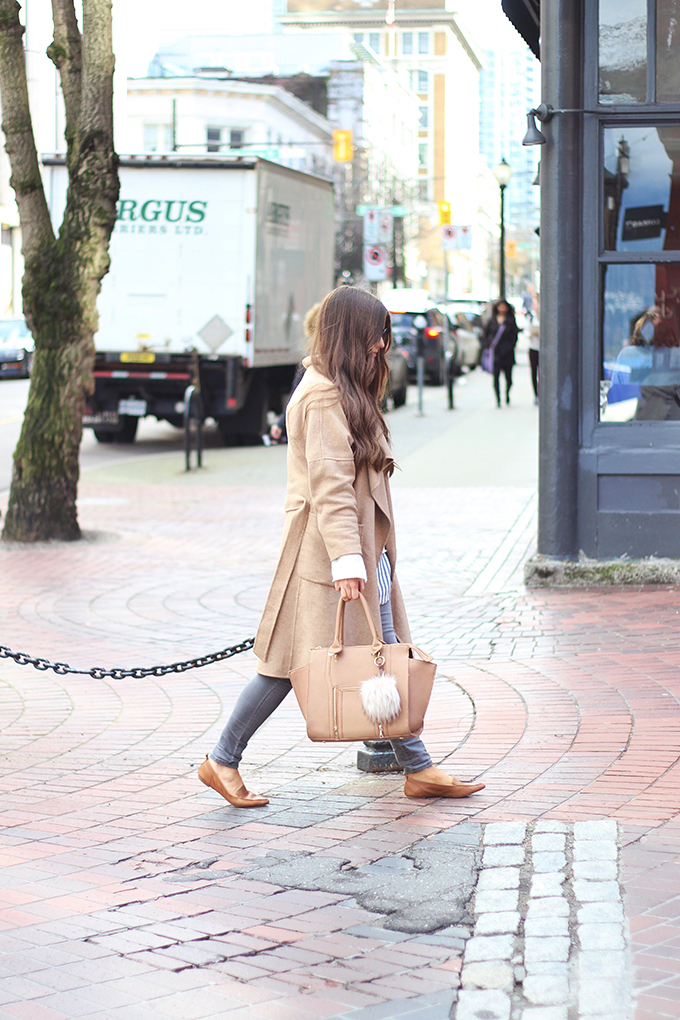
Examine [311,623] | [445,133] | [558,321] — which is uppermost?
[445,133]

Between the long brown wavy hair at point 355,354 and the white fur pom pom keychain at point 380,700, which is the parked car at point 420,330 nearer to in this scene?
the long brown wavy hair at point 355,354

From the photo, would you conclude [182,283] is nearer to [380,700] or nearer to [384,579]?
[384,579]

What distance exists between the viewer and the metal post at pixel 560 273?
8.01 meters

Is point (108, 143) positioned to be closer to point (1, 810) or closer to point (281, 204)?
point (1, 810)

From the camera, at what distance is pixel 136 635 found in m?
7.55

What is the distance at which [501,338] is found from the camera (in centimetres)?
2308

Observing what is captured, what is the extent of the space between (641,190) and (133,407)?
35.0ft

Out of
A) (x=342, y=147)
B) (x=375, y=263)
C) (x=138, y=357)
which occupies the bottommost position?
(x=138, y=357)

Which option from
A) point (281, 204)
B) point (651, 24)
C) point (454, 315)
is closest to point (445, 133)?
point (454, 315)

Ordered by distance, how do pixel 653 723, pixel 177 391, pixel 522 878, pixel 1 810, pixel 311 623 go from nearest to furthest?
pixel 522 878
pixel 311 623
pixel 1 810
pixel 653 723
pixel 177 391

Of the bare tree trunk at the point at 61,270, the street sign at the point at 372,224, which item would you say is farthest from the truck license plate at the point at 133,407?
the street sign at the point at 372,224

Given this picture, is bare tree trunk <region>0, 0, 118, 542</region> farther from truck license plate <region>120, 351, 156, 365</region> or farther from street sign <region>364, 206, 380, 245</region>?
street sign <region>364, 206, 380, 245</region>

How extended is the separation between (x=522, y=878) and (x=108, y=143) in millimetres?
8048

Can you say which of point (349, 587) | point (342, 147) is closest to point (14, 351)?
point (342, 147)
